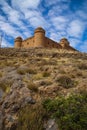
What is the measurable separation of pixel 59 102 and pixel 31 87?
257 cm

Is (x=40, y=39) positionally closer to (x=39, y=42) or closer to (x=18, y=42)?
(x=39, y=42)

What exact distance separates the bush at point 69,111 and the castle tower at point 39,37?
36297 mm

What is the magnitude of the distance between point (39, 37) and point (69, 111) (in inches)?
1505

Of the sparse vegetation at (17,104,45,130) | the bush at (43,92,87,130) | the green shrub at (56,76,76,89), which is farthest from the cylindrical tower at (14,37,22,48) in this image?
the sparse vegetation at (17,104,45,130)

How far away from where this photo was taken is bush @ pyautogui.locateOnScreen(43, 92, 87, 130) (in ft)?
27.0

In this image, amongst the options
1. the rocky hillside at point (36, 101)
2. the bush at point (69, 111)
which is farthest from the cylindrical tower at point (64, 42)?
the bush at point (69, 111)

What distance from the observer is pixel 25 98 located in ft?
34.4

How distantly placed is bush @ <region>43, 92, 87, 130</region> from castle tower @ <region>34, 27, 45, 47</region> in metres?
36.3

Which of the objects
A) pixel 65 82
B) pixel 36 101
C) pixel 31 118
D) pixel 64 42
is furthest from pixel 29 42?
pixel 31 118

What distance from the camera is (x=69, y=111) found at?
8961 mm

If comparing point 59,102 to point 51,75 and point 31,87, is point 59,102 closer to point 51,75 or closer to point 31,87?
point 31,87

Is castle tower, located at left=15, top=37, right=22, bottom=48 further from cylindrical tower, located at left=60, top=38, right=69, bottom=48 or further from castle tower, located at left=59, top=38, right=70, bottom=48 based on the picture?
cylindrical tower, located at left=60, top=38, right=69, bottom=48

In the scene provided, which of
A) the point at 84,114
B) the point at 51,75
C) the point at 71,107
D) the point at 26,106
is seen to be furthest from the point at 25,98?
the point at 51,75

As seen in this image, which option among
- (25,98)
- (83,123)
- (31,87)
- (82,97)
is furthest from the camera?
(31,87)
